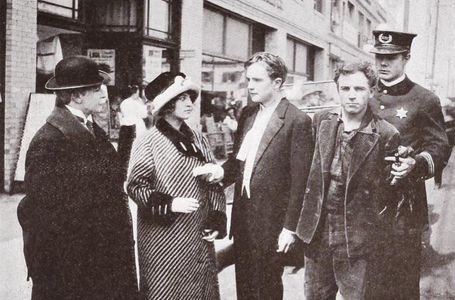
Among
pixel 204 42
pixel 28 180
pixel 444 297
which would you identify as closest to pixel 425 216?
pixel 444 297

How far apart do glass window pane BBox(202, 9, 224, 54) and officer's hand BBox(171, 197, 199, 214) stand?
9.89 metres

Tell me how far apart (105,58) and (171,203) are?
24.6ft

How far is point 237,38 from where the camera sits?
560 inches

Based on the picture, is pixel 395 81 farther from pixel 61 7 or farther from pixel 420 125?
pixel 61 7

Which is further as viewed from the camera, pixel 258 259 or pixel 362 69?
pixel 258 259

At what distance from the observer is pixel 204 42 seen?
1254 cm

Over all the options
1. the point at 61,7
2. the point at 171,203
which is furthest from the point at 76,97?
the point at 61,7

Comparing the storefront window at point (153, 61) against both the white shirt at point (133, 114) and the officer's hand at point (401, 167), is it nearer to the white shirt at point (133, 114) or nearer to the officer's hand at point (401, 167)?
the white shirt at point (133, 114)

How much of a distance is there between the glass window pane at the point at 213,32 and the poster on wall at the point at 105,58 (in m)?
3.01

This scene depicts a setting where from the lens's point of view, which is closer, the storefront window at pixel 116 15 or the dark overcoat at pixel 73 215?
the dark overcoat at pixel 73 215

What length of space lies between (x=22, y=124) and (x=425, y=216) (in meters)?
5.68

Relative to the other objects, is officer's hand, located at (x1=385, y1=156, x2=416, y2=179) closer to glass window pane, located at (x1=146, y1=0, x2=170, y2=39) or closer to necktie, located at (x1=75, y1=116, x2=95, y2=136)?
necktie, located at (x1=75, y1=116, x2=95, y2=136)

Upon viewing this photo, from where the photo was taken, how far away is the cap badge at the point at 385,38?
370 centimetres

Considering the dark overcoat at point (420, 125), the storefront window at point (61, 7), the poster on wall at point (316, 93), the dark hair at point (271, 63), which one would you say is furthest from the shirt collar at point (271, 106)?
the storefront window at point (61, 7)
